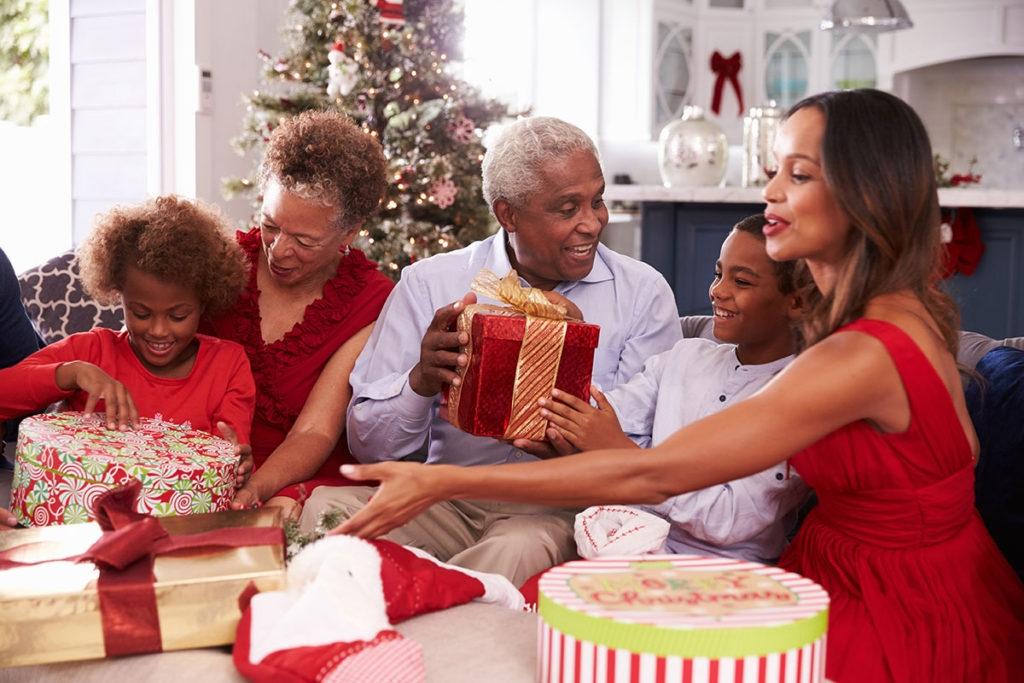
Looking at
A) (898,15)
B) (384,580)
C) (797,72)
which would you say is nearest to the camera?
(384,580)

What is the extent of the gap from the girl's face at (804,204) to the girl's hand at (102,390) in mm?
1199

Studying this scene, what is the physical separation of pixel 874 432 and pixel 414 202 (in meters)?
3.55

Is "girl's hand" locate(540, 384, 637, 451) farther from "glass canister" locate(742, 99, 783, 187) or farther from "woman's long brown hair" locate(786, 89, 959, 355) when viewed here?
"glass canister" locate(742, 99, 783, 187)

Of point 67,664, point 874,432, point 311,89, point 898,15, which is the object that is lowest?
point 67,664

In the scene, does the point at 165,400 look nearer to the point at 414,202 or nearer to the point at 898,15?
the point at 414,202

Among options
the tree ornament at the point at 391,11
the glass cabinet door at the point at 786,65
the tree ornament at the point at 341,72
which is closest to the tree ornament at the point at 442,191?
the tree ornament at the point at 341,72

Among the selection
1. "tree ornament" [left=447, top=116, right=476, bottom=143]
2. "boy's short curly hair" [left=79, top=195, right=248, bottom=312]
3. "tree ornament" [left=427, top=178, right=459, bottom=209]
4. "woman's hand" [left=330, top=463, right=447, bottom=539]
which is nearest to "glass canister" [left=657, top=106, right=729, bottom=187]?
"tree ornament" [left=447, top=116, right=476, bottom=143]

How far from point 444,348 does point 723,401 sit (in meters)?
0.52

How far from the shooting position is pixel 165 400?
235 centimetres

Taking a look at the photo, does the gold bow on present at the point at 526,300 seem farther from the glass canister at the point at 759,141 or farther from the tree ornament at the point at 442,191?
the glass canister at the point at 759,141

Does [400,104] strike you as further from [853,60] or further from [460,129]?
[853,60]

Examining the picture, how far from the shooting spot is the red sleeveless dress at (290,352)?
2553 millimetres

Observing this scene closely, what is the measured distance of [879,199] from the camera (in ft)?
5.32

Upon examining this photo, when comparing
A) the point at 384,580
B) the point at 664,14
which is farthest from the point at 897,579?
the point at 664,14
